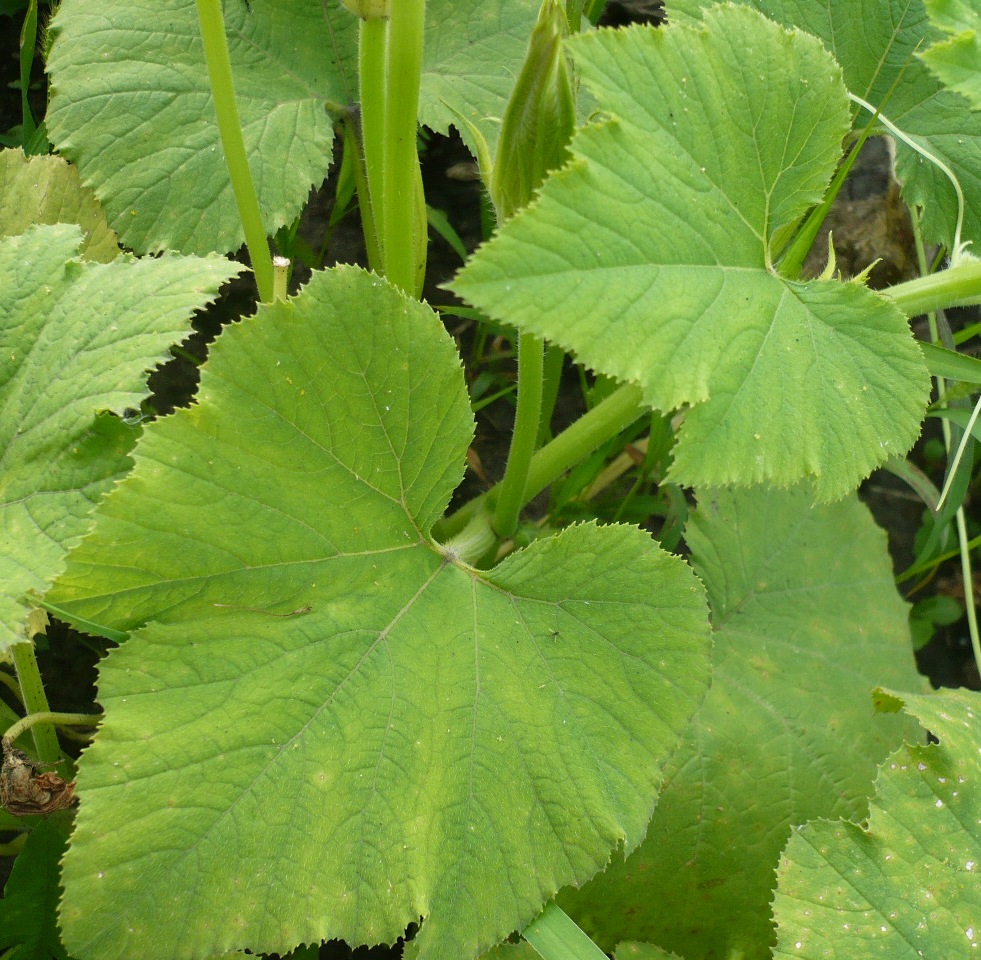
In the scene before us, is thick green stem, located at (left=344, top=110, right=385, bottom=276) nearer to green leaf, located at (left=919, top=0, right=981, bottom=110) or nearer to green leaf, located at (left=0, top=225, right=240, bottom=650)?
green leaf, located at (left=0, top=225, right=240, bottom=650)

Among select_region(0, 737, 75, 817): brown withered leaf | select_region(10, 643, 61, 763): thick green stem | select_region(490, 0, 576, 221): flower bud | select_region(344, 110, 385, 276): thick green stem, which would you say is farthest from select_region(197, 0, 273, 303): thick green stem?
select_region(0, 737, 75, 817): brown withered leaf

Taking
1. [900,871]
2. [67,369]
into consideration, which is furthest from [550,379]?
[900,871]

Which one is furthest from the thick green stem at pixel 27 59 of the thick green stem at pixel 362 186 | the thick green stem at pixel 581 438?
the thick green stem at pixel 581 438

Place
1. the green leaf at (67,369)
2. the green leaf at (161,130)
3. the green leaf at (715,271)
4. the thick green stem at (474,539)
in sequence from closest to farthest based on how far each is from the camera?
1. the green leaf at (715,271)
2. the green leaf at (67,369)
3. the thick green stem at (474,539)
4. the green leaf at (161,130)

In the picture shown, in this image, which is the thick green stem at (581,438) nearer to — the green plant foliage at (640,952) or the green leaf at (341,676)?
the green leaf at (341,676)

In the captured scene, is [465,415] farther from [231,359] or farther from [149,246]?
[149,246]

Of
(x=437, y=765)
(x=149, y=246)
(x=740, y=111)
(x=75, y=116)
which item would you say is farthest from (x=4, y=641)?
(x=740, y=111)
